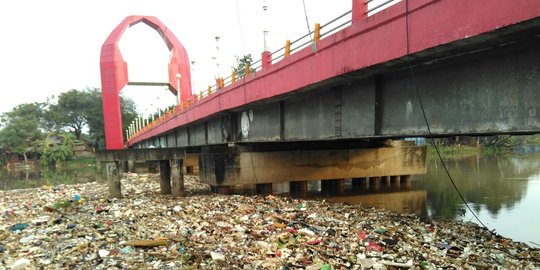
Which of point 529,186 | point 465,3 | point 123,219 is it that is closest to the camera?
point 465,3

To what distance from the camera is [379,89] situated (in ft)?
24.0

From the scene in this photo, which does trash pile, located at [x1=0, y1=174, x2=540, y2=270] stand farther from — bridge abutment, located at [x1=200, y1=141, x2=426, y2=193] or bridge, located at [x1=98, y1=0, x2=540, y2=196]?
bridge abutment, located at [x1=200, y1=141, x2=426, y2=193]

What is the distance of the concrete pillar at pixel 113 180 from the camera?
10.9 m

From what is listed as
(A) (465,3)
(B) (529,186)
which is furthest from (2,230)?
(B) (529,186)

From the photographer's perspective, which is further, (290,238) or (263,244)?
(290,238)

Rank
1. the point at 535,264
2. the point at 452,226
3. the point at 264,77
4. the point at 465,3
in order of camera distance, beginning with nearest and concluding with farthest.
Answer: the point at 465,3
the point at 535,264
the point at 452,226
the point at 264,77

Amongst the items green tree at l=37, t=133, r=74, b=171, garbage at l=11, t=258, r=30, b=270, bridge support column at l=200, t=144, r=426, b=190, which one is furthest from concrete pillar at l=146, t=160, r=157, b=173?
green tree at l=37, t=133, r=74, b=171

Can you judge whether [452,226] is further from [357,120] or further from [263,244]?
[263,244]

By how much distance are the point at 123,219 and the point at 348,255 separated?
15.9 feet

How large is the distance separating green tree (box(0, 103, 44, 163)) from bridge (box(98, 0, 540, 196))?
182ft

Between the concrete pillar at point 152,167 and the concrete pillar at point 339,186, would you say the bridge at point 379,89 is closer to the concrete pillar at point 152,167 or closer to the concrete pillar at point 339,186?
the concrete pillar at point 339,186

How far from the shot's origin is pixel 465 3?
4582 mm

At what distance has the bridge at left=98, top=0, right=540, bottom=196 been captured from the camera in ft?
15.5

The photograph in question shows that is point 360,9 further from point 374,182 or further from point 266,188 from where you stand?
point 374,182
